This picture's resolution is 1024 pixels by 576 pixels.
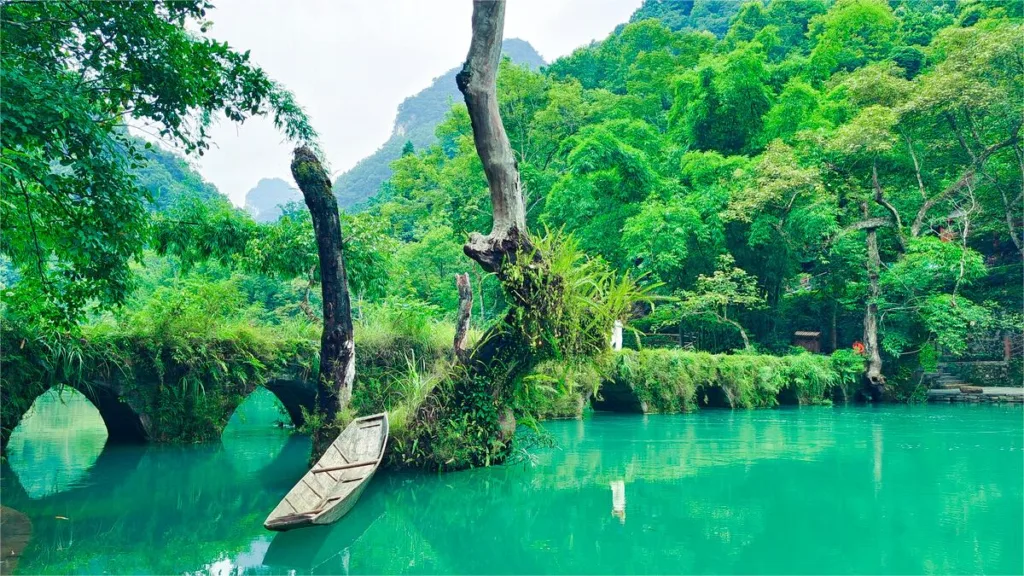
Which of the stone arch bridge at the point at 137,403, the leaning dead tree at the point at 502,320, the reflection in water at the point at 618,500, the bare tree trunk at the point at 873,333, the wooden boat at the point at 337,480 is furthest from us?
the bare tree trunk at the point at 873,333

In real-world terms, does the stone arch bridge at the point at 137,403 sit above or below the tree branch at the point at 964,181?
below

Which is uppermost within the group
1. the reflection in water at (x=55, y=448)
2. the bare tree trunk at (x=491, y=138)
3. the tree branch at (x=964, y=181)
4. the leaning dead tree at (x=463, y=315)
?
the tree branch at (x=964, y=181)

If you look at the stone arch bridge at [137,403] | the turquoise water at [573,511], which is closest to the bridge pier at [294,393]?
the stone arch bridge at [137,403]

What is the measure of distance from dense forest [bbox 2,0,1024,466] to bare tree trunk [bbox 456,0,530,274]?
385mm

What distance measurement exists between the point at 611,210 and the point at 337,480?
18.9 m

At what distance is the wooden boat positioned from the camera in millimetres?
4825

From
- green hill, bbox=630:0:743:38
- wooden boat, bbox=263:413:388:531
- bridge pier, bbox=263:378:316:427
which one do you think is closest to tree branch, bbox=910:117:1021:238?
bridge pier, bbox=263:378:316:427

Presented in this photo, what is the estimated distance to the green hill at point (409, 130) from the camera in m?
65.6

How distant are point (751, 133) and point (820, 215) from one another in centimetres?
659

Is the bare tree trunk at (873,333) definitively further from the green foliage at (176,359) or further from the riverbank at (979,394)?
the green foliage at (176,359)

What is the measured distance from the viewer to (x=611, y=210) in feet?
77.8

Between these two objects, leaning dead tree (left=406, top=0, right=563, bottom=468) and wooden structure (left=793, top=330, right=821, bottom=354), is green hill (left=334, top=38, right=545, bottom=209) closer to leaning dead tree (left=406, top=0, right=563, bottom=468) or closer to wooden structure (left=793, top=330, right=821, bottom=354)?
wooden structure (left=793, top=330, right=821, bottom=354)

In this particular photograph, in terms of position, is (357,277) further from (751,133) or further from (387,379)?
(751,133)

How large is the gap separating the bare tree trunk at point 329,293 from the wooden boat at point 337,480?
33.8 inches
